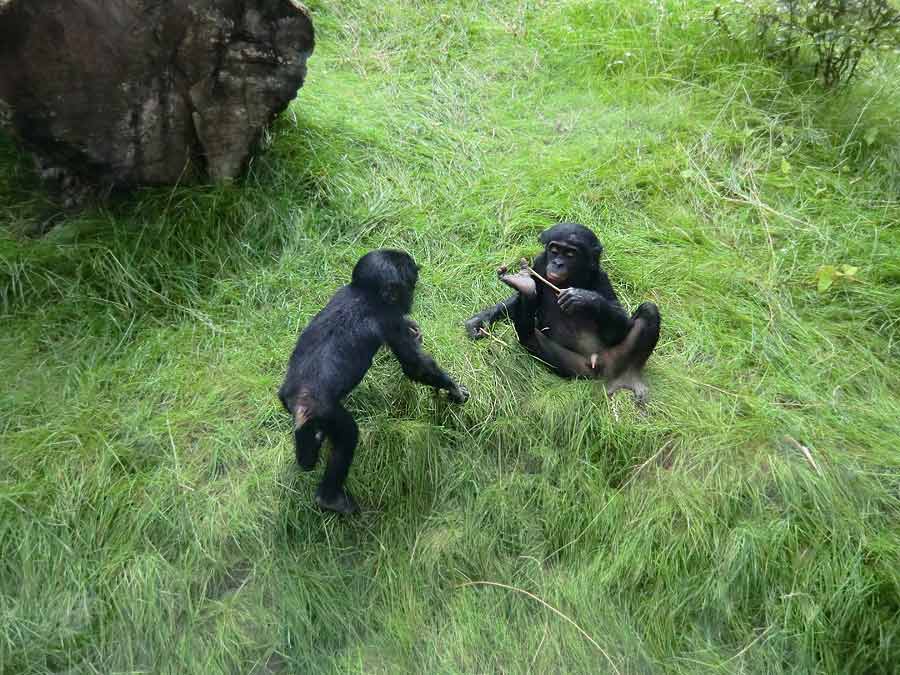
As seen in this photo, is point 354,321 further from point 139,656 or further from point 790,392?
point 790,392

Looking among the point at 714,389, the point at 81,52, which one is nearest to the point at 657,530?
the point at 714,389

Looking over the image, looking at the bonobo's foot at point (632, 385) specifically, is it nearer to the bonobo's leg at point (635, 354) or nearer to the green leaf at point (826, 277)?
the bonobo's leg at point (635, 354)

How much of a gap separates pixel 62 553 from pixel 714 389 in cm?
332

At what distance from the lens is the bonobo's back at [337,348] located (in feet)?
11.7

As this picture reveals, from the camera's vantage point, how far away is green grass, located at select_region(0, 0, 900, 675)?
360 centimetres

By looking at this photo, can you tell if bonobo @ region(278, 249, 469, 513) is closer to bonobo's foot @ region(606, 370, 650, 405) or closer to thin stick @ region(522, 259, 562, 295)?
thin stick @ region(522, 259, 562, 295)

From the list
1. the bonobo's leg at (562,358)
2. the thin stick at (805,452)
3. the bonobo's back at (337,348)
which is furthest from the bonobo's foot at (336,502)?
the thin stick at (805,452)

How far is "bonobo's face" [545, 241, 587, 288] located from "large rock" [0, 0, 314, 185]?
6.70 ft

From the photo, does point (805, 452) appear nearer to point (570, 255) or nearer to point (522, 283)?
point (570, 255)

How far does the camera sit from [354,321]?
12.4 feet

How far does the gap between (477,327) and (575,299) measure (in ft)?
2.03

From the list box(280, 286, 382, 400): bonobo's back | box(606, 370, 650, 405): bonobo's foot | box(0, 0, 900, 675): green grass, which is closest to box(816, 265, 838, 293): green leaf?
box(0, 0, 900, 675): green grass

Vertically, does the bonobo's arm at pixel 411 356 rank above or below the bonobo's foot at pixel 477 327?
above

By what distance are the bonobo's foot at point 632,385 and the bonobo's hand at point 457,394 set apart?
2.49ft
